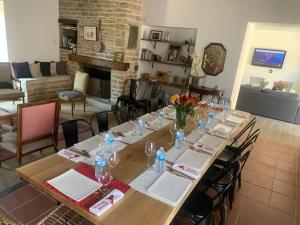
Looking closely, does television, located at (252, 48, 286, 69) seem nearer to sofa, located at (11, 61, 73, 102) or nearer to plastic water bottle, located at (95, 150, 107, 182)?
sofa, located at (11, 61, 73, 102)

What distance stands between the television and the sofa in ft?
20.6

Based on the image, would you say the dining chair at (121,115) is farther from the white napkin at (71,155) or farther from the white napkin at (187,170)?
the white napkin at (187,170)

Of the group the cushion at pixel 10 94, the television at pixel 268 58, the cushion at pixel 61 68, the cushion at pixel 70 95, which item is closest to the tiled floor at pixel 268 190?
the cushion at pixel 70 95

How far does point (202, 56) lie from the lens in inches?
183

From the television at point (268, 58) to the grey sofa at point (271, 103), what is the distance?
8.23 ft

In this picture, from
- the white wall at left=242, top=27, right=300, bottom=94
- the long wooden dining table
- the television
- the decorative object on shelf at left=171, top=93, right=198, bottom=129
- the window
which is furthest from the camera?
the television

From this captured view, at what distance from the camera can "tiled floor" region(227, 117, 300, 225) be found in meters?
2.28

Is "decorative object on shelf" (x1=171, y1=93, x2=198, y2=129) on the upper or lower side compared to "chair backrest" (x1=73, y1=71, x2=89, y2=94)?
upper

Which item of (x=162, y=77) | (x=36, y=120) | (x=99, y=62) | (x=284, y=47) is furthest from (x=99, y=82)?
(x=284, y=47)

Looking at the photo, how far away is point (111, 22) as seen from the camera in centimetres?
491

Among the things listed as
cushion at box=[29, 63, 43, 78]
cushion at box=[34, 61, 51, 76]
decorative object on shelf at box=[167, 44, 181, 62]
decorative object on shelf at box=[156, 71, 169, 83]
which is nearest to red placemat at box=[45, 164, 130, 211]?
decorative object on shelf at box=[156, 71, 169, 83]

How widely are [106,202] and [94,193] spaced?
106 millimetres

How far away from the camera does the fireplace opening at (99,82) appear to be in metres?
5.58

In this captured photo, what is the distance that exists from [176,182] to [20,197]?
1670 millimetres
